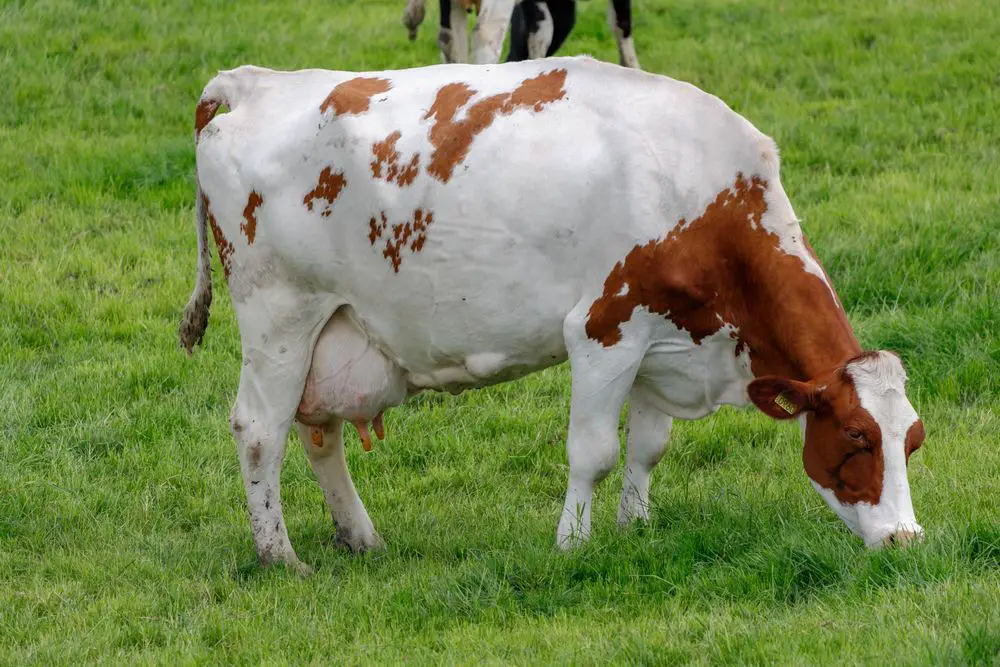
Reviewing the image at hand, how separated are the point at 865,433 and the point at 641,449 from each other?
4.27 ft

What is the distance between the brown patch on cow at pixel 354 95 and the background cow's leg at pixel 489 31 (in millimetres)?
4434

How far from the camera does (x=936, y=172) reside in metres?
10.8

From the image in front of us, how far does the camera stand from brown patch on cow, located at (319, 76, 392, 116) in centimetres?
641

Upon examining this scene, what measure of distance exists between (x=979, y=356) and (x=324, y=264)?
3.85 metres

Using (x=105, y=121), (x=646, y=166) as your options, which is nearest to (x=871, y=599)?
(x=646, y=166)

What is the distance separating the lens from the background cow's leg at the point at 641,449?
21.3 feet

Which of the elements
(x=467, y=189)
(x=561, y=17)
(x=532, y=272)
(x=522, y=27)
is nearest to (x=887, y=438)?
(x=532, y=272)

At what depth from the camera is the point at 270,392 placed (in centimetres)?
654

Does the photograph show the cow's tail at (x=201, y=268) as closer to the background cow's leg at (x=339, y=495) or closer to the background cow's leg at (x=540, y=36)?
the background cow's leg at (x=339, y=495)

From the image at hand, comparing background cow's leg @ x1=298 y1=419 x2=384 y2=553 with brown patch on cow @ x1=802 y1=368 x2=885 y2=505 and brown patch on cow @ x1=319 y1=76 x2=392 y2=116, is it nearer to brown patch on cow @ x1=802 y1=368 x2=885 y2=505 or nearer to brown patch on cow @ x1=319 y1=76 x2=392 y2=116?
brown patch on cow @ x1=319 y1=76 x2=392 y2=116

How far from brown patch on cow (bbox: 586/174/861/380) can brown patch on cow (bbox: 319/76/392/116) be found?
143cm

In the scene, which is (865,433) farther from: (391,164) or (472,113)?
(391,164)

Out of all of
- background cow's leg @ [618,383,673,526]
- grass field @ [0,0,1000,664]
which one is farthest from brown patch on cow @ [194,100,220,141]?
background cow's leg @ [618,383,673,526]

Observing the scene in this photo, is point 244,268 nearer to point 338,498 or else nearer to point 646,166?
point 338,498
